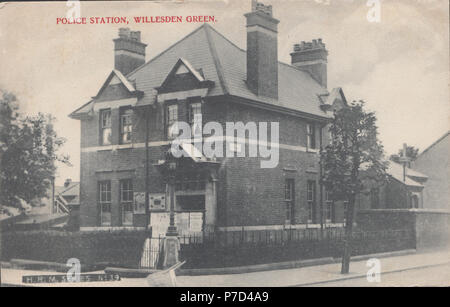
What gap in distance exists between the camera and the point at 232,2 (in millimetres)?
19016

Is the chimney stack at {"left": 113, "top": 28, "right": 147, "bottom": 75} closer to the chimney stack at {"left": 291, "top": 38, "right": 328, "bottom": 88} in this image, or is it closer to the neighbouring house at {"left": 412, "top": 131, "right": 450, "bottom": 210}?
the chimney stack at {"left": 291, "top": 38, "right": 328, "bottom": 88}

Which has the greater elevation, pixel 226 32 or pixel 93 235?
pixel 226 32

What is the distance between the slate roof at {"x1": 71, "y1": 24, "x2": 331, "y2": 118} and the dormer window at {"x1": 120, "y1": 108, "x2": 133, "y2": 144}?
69cm

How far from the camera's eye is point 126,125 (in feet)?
78.0

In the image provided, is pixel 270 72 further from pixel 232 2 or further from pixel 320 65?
pixel 320 65

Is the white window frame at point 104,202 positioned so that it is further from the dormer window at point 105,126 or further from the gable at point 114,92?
the gable at point 114,92

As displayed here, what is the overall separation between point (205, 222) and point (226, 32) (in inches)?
258

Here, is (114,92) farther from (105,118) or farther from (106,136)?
(106,136)

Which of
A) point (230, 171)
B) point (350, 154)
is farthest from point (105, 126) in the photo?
point (350, 154)

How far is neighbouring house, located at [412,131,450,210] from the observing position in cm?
2488

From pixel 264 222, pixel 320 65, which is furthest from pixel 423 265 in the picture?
pixel 320 65

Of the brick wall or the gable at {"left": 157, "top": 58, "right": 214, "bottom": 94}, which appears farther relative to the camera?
the gable at {"left": 157, "top": 58, "right": 214, "bottom": 94}

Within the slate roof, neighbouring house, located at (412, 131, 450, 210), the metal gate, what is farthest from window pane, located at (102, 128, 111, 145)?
neighbouring house, located at (412, 131, 450, 210)

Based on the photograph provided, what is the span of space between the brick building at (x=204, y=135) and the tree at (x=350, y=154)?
264cm
